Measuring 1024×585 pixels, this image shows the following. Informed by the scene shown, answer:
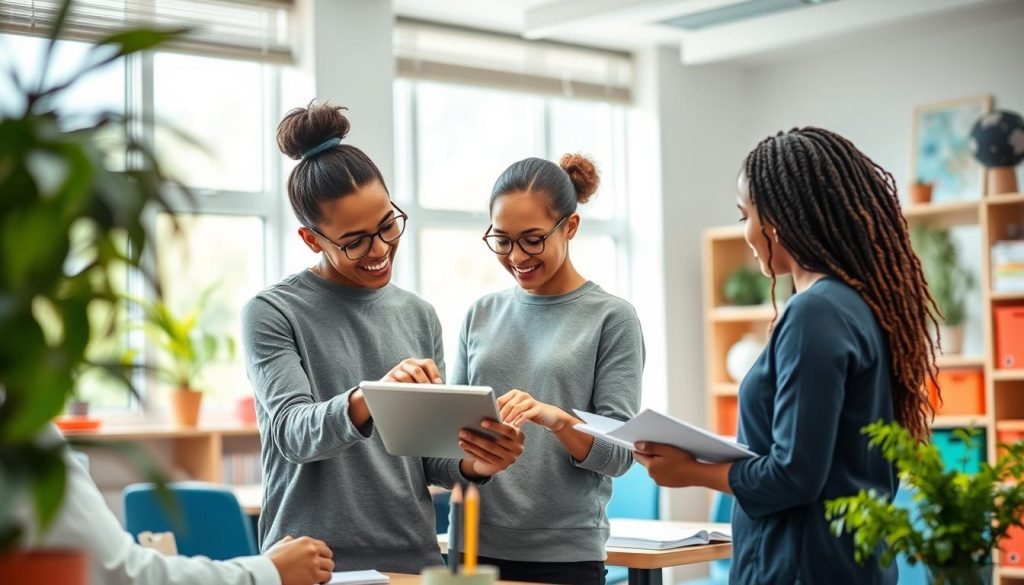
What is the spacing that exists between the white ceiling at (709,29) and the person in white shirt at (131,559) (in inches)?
140

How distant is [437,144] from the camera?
5555 millimetres

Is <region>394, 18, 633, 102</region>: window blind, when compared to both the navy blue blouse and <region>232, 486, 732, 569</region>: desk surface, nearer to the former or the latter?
<region>232, 486, 732, 569</region>: desk surface

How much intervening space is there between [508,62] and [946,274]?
2279mm

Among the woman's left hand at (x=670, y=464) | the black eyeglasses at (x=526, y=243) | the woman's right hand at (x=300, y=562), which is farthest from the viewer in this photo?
the black eyeglasses at (x=526, y=243)

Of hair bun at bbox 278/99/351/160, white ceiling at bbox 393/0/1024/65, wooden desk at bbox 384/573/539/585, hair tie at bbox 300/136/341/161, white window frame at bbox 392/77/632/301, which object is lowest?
wooden desk at bbox 384/573/539/585

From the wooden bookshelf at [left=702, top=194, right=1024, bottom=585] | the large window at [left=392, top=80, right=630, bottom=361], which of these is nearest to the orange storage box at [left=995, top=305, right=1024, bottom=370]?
the wooden bookshelf at [left=702, top=194, right=1024, bottom=585]

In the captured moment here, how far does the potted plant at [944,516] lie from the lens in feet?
4.26

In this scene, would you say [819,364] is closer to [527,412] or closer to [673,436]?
[673,436]

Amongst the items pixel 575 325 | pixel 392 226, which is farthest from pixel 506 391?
pixel 392 226

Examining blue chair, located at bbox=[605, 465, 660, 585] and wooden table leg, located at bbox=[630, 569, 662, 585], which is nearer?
wooden table leg, located at bbox=[630, 569, 662, 585]

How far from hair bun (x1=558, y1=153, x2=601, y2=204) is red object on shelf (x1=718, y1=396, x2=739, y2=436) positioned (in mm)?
3478

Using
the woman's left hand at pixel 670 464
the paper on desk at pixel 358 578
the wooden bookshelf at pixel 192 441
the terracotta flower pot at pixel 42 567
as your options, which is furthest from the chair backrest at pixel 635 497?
the terracotta flower pot at pixel 42 567

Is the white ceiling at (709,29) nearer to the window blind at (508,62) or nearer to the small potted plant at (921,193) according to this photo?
the window blind at (508,62)

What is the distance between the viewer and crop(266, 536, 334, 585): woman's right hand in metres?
1.61
